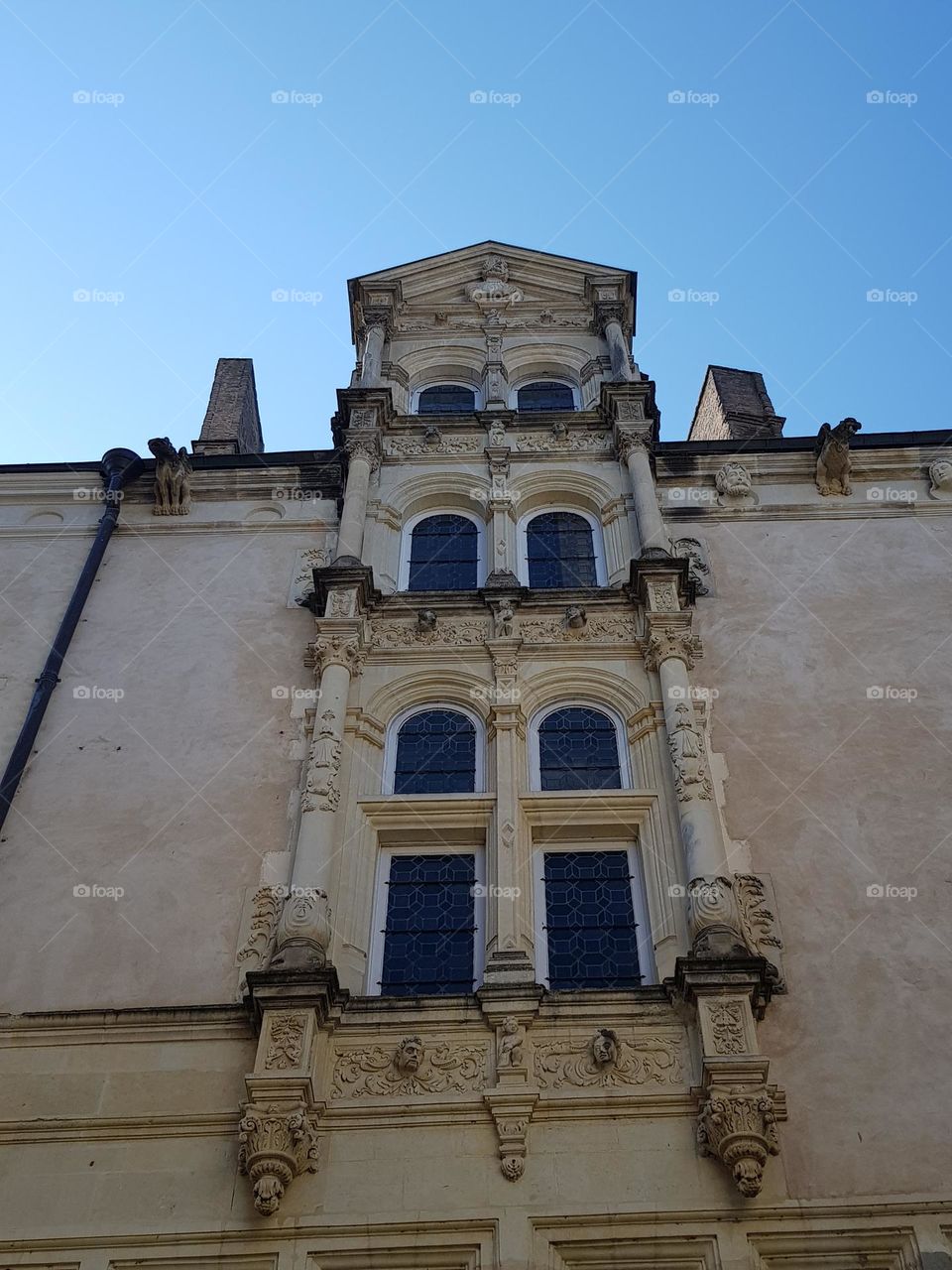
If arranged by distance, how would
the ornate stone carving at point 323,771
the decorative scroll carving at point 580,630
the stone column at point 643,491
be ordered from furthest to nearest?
1. the stone column at point 643,491
2. the decorative scroll carving at point 580,630
3. the ornate stone carving at point 323,771

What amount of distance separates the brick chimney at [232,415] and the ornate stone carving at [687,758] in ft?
34.6

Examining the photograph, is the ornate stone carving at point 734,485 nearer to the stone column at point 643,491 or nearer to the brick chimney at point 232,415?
the stone column at point 643,491

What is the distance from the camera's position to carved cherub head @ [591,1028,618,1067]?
35.8 ft

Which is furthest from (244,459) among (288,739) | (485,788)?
(485,788)

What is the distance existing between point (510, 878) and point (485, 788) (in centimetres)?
151

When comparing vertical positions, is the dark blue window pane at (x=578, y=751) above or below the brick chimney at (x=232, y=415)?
below

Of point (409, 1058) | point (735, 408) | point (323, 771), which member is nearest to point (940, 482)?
point (735, 408)

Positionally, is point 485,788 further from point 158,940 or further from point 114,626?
point 114,626

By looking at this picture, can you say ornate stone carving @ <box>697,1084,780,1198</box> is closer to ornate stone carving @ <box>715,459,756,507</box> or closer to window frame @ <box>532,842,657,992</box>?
window frame @ <box>532,842,657,992</box>

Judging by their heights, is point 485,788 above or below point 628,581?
below

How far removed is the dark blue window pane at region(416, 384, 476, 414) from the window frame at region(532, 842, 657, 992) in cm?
911

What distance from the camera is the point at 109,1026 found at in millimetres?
11430

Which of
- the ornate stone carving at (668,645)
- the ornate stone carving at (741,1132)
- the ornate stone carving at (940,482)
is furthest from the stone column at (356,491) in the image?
the ornate stone carving at (741,1132)

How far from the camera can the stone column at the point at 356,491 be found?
1658 cm
